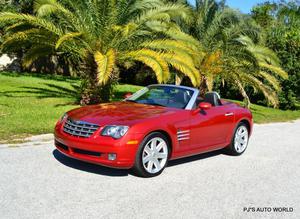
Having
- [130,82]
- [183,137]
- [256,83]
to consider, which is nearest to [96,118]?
[183,137]

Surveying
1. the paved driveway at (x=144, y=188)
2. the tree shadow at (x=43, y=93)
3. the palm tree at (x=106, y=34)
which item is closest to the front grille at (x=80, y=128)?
the paved driveway at (x=144, y=188)

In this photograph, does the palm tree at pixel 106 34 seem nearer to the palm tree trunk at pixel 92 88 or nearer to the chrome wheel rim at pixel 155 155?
the palm tree trunk at pixel 92 88

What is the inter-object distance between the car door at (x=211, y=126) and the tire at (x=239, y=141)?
358 mm

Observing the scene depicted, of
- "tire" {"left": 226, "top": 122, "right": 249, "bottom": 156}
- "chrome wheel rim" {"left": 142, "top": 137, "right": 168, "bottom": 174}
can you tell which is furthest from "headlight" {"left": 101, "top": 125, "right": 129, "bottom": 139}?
"tire" {"left": 226, "top": 122, "right": 249, "bottom": 156}

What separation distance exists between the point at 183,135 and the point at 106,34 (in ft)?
26.4

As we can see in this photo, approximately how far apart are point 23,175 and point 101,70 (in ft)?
21.9

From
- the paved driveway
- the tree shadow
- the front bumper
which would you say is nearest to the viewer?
the paved driveway

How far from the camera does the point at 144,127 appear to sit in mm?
6461

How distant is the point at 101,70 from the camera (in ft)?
41.4

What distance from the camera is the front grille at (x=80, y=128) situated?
6.43 meters

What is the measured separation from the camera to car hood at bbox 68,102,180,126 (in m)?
6.52

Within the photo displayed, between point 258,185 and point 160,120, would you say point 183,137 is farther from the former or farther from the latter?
point 258,185

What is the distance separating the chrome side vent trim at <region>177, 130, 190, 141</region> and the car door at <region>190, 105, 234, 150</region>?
0.14 m

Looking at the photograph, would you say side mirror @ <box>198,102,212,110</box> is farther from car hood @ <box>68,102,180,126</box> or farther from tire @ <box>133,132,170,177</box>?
tire @ <box>133,132,170,177</box>
